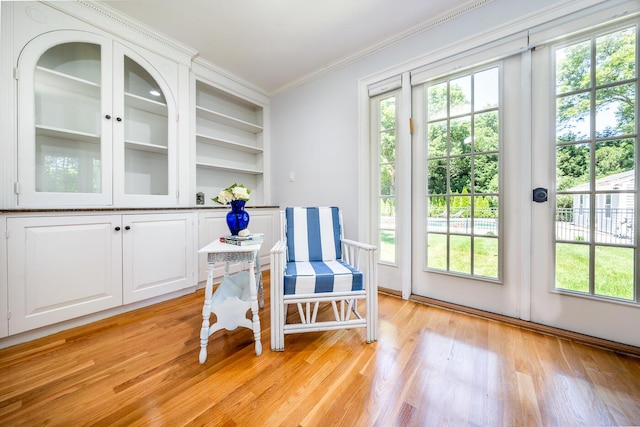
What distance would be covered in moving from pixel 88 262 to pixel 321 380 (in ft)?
5.90

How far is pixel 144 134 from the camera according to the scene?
2.16 metres

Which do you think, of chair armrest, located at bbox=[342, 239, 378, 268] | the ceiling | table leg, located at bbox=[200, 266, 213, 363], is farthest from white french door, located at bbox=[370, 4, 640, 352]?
table leg, located at bbox=[200, 266, 213, 363]

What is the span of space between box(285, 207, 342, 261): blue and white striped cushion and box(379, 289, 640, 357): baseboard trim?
90 centimetres

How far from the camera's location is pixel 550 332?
154cm

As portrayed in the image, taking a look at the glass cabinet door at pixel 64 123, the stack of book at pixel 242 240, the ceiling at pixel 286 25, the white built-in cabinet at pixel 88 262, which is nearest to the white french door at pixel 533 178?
the ceiling at pixel 286 25

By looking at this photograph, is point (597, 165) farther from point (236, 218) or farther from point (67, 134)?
point (67, 134)

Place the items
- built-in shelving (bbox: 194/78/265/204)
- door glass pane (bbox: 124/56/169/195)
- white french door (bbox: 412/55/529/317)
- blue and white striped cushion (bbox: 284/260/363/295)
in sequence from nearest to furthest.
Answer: blue and white striped cushion (bbox: 284/260/363/295), white french door (bbox: 412/55/529/317), door glass pane (bbox: 124/56/169/195), built-in shelving (bbox: 194/78/265/204)

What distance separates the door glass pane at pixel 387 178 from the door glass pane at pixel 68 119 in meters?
2.37

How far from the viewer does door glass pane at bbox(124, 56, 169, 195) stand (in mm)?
2033

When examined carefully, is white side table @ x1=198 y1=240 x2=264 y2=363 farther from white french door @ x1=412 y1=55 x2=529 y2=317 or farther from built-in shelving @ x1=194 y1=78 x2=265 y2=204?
built-in shelving @ x1=194 y1=78 x2=265 y2=204

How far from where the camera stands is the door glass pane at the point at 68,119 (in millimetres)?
1638

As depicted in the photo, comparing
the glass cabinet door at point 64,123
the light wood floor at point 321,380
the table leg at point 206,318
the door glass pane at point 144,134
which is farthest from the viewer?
the door glass pane at point 144,134

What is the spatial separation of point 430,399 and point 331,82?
276 centimetres

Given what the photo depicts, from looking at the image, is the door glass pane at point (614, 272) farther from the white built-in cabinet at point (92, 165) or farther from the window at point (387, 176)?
the white built-in cabinet at point (92, 165)
